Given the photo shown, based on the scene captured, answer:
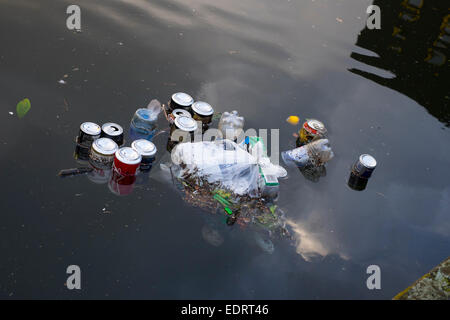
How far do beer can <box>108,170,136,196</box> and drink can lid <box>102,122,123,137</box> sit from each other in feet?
1.17

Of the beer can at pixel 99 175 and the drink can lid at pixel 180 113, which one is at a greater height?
the drink can lid at pixel 180 113

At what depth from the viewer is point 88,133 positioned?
12.4 ft

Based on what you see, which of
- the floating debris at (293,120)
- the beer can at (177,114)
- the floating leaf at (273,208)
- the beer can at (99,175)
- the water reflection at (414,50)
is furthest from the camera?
the water reflection at (414,50)

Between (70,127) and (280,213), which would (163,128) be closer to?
(70,127)

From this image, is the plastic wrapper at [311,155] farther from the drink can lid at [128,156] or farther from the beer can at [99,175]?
the beer can at [99,175]

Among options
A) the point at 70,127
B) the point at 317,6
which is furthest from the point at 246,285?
the point at 317,6

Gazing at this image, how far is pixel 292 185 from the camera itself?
4262 mm

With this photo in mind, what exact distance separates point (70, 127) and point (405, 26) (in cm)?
596

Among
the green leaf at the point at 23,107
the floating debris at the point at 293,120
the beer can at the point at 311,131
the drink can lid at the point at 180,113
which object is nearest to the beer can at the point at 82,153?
the green leaf at the point at 23,107

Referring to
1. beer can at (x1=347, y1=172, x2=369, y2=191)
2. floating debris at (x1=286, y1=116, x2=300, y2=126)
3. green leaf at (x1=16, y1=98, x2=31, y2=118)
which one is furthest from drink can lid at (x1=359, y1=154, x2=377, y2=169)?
green leaf at (x1=16, y1=98, x2=31, y2=118)

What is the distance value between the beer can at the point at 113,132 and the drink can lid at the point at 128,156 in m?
0.27

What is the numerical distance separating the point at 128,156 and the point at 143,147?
215 millimetres

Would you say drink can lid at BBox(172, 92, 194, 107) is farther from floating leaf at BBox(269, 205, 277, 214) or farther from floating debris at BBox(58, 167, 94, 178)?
floating leaf at BBox(269, 205, 277, 214)

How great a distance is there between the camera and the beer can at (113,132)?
3.88m
